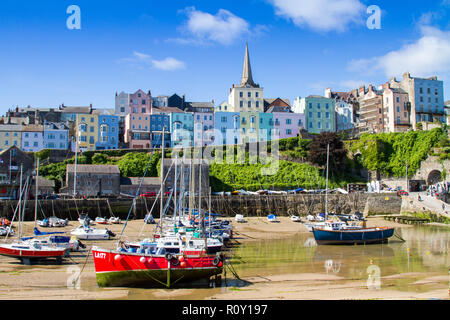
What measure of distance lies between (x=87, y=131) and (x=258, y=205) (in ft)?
121

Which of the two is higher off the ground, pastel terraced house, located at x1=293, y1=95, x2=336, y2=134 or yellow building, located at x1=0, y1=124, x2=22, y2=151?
pastel terraced house, located at x1=293, y1=95, x2=336, y2=134

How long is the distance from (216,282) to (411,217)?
33.8 metres

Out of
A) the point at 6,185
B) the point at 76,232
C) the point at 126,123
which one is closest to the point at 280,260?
the point at 76,232

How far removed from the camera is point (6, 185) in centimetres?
4628

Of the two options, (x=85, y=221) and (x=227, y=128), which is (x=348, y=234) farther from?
(x=227, y=128)

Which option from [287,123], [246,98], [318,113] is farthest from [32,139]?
[318,113]

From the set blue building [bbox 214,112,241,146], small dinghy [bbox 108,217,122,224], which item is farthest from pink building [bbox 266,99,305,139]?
small dinghy [bbox 108,217,122,224]

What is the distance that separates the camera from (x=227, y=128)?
69.9 meters

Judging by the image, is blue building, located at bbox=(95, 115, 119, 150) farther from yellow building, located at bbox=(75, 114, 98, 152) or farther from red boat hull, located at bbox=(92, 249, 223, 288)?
red boat hull, located at bbox=(92, 249, 223, 288)

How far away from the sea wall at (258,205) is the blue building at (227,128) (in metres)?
22.7

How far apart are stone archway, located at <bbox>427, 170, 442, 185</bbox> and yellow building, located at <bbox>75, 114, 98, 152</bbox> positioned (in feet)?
173

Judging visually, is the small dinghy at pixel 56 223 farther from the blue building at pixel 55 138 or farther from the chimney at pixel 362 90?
the chimney at pixel 362 90

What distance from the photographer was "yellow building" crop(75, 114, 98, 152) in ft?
226
